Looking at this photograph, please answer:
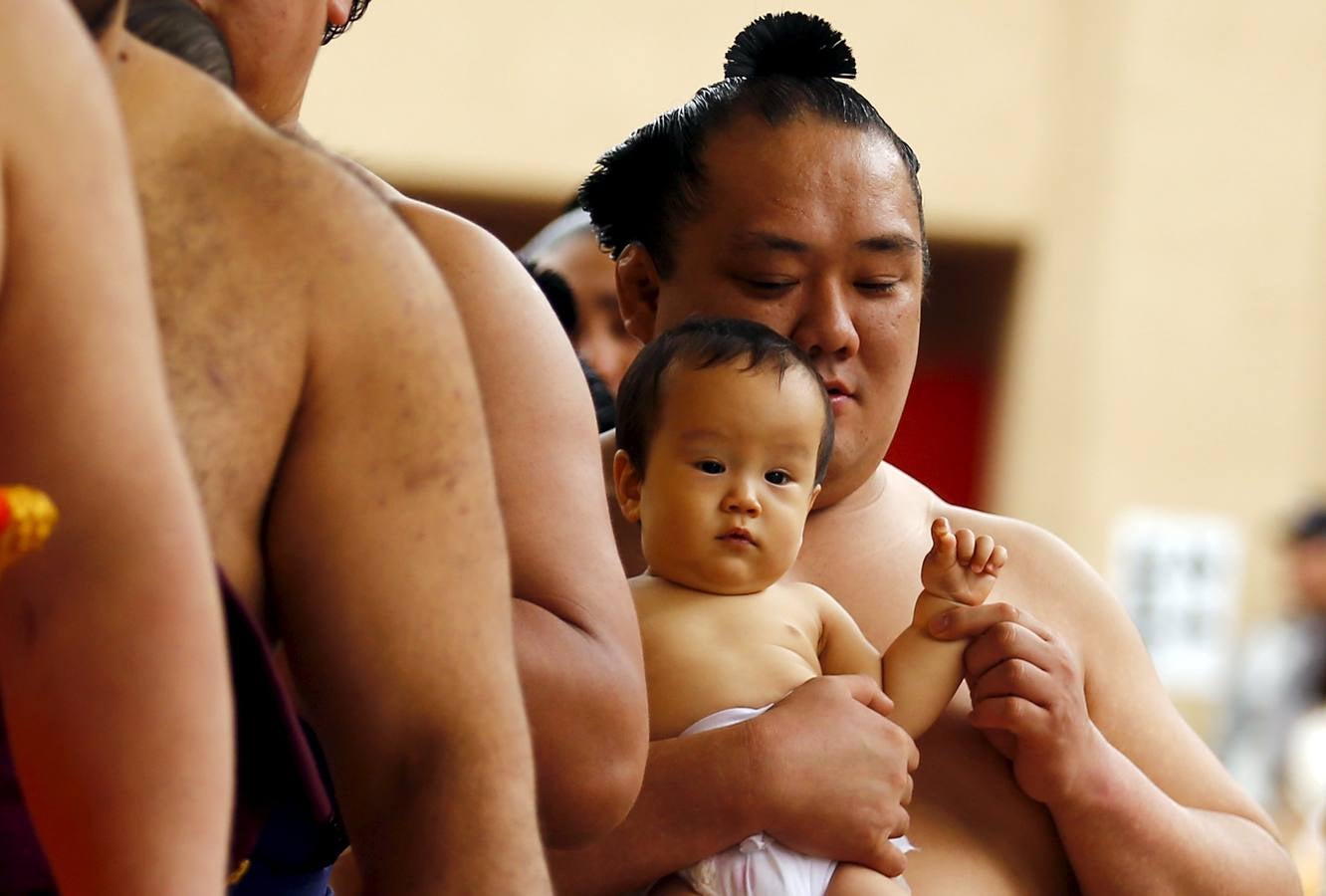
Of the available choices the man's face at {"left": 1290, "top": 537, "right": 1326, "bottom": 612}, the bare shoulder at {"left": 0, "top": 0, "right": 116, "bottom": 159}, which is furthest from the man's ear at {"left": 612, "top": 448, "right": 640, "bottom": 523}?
the man's face at {"left": 1290, "top": 537, "right": 1326, "bottom": 612}

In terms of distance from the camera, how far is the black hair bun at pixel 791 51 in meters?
2.17

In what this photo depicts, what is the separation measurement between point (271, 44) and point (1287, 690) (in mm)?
5608

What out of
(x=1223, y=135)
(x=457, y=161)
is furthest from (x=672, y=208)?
(x=1223, y=135)

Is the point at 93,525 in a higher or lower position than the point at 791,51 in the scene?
lower

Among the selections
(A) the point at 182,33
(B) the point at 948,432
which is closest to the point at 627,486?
(A) the point at 182,33

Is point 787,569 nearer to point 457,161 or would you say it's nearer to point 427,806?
point 427,806

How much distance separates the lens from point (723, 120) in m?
2.11

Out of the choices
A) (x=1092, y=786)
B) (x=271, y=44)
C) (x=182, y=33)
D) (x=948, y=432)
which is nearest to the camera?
(x=182, y=33)

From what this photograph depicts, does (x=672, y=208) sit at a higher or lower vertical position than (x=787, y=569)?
higher

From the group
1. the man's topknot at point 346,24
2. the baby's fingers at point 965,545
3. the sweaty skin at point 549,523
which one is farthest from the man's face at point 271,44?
the baby's fingers at point 965,545

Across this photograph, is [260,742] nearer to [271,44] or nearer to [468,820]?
[468,820]

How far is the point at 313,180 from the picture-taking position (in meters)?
1.15

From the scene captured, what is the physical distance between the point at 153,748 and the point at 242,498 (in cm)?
25

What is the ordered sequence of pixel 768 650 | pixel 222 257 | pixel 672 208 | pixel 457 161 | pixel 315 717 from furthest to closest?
pixel 457 161 < pixel 672 208 < pixel 768 650 < pixel 315 717 < pixel 222 257
